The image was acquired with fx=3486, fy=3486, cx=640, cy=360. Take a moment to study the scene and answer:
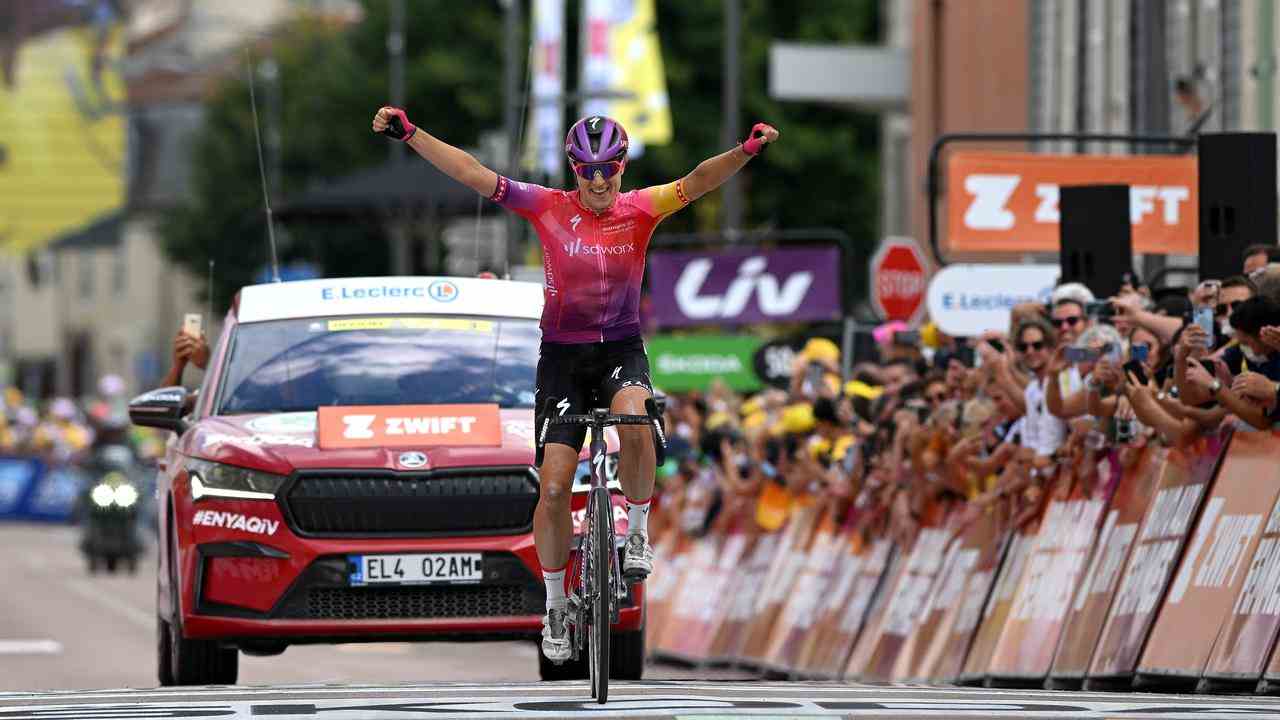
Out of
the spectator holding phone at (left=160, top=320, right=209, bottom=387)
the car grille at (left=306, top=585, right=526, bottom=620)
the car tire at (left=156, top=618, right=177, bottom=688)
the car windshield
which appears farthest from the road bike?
the spectator holding phone at (left=160, top=320, right=209, bottom=387)

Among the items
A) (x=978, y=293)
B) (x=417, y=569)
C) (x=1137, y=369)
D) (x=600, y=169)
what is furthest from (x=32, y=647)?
(x=600, y=169)

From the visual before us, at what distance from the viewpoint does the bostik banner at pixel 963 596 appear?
718 inches

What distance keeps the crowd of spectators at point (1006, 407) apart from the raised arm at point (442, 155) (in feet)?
10.9

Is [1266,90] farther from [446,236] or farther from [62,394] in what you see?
[62,394]

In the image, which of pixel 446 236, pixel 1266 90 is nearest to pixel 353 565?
pixel 1266 90

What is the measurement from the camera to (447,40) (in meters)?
68.6

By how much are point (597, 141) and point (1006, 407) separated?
6348 millimetres

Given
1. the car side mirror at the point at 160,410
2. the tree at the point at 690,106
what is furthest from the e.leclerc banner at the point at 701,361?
the tree at the point at 690,106

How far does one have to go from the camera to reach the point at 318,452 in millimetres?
14359

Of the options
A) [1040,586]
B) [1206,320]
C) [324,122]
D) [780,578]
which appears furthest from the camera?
[324,122]

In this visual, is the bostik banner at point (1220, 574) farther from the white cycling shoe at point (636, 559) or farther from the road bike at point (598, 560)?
the road bike at point (598, 560)

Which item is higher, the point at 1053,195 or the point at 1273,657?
the point at 1053,195

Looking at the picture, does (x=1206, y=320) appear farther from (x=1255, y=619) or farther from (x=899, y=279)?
(x=899, y=279)

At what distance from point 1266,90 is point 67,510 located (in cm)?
3993
